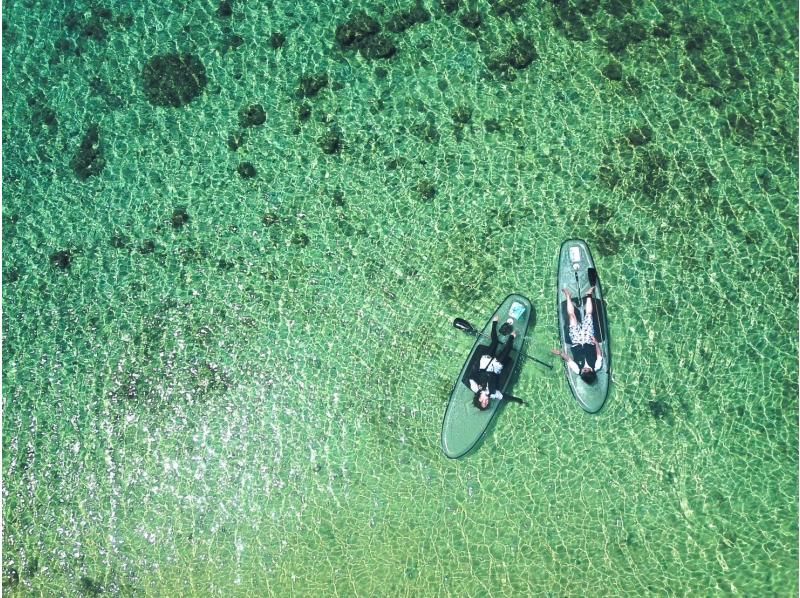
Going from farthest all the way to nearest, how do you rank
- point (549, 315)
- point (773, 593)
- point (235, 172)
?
1. point (235, 172)
2. point (549, 315)
3. point (773, 593)

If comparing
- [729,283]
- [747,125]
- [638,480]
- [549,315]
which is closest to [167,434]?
[549,315]

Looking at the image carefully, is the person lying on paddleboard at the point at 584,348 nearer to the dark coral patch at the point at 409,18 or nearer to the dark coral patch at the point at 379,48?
the dark coral patch at the point at 379,48

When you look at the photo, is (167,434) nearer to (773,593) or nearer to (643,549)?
(643,549)

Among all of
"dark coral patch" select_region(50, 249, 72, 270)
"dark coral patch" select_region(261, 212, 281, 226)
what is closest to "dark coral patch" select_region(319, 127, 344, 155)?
"dark coral patch" select_region(261, 212, 281, 226)

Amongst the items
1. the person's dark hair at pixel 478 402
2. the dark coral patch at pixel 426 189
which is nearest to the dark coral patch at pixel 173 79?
the dark coral patch at pixel 426 189

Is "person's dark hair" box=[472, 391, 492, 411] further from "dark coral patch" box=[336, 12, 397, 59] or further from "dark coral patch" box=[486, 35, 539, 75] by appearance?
"dark coral patch" box=[336, 12, 397, 59]

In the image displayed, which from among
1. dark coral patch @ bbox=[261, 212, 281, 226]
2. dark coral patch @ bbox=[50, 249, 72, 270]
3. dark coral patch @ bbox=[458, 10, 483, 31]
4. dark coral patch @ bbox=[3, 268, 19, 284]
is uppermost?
dark coral patch @ bbox=[458, 10, 483, 31]
